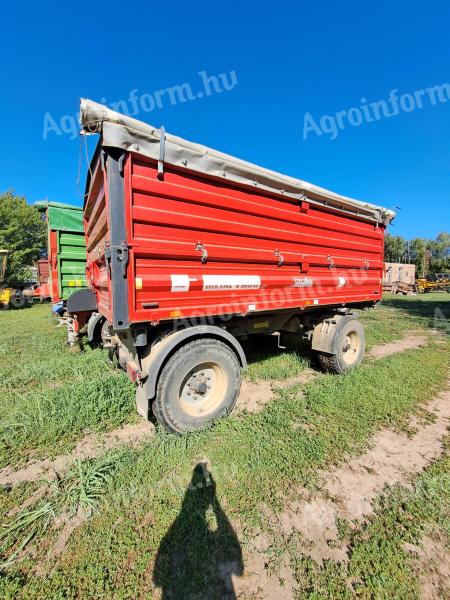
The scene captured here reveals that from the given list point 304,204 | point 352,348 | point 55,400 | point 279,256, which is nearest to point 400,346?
point 352,348

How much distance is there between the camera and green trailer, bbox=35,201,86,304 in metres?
5.82

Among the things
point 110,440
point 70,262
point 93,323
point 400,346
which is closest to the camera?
point 110,440

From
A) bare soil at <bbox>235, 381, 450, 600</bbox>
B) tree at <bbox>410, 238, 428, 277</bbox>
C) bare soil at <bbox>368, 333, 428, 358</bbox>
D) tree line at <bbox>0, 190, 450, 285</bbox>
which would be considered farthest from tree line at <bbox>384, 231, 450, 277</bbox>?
bare soil at <bbox>235, 381, 450, 600</bbox>

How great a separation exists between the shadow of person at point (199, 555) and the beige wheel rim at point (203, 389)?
104 centimetres

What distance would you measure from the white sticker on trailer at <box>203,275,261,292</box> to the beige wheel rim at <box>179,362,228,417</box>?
34.8 inches

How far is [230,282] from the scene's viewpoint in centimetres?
320

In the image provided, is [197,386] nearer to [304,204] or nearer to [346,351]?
[304,204]

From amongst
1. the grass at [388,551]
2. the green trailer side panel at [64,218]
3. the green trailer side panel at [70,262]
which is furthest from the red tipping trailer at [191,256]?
the green trailer side panel at [64,218]

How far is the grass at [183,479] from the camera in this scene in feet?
5.38

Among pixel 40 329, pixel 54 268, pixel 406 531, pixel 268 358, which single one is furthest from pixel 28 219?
pixel 406 531

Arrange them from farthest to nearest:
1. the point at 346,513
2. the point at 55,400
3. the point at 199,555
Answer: the point at 55,400, the point at 346,513, the point at 199,555

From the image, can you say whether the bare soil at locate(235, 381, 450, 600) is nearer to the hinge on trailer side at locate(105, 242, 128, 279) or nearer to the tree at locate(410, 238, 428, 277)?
the hinge on trailer side at locate(105, 242, 128, 279)

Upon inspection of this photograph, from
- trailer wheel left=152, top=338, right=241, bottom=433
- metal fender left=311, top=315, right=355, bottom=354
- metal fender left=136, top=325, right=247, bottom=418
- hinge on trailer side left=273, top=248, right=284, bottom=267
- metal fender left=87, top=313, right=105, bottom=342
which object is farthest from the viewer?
metal fender left=87, top=313, right=105, bottom=342

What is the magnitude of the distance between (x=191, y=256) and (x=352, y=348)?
3791 mm
